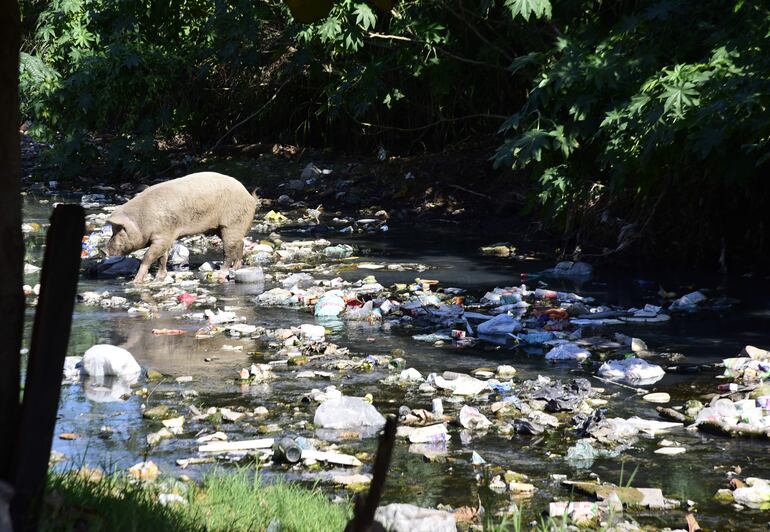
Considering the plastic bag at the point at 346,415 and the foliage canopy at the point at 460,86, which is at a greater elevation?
the foliage canopy at the point at 460,86

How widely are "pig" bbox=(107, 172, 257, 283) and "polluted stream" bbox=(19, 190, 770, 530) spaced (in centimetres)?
40

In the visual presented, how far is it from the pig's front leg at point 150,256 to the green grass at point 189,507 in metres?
6.25

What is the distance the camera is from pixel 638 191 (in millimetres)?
10305

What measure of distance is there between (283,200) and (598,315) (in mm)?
8939

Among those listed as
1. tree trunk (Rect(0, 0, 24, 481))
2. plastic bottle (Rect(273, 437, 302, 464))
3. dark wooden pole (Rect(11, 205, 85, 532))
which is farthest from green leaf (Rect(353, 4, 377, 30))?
dark wooden pole (Rect(11, 205, 85, 532))

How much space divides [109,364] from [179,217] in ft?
13.9

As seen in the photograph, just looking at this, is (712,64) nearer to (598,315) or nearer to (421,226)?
(598,315)

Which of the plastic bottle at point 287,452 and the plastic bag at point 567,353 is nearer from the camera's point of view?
the plastic bottle at point 287,452

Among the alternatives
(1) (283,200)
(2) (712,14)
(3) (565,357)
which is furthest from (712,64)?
(1) (283,200)

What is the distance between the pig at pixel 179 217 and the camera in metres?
10.2

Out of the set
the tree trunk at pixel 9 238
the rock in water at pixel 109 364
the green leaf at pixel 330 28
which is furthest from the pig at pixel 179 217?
the tree trunk at pixel 9 238

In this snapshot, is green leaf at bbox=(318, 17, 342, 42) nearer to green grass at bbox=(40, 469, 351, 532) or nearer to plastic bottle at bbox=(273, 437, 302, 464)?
plastic bottle at bbox=(273, 437, 302, 464)

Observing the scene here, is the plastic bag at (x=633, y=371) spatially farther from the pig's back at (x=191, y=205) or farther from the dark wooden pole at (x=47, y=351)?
the pig's back at (x=191, y=205)

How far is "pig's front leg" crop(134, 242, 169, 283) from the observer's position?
10.1 m
